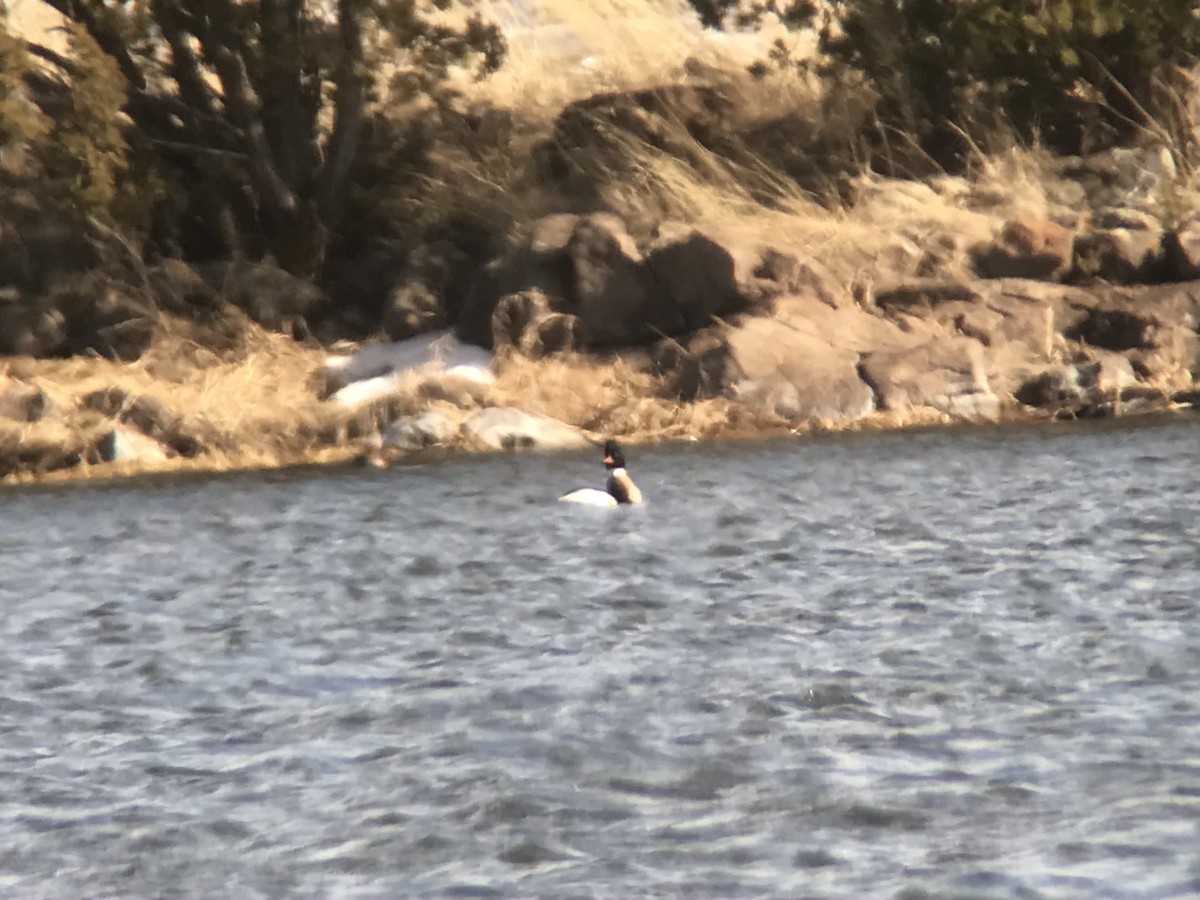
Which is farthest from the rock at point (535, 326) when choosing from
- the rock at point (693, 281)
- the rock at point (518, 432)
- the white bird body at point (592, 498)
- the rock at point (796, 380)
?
the white bird body at point (592, 498)

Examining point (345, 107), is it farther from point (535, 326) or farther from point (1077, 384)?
point (1077, 384)

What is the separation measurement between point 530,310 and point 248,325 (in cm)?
335

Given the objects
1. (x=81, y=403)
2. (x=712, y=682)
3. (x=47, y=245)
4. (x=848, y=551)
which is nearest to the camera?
(x=712, y=682)

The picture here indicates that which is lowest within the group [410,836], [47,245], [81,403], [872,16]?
[410,836]

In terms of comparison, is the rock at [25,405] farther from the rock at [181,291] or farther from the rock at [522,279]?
the rock at [522,279]

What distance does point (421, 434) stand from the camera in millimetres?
23391

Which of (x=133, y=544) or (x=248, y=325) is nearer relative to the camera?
(x=133, y=544)

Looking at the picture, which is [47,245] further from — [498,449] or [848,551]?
[848,551]

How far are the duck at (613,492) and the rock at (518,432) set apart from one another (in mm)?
4204

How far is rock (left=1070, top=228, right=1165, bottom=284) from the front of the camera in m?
25.4

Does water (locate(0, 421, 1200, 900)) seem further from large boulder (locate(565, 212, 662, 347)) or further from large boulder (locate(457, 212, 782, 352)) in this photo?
large boulder (locate(565, 212, 662, 347))

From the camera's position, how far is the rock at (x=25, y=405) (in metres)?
23.3

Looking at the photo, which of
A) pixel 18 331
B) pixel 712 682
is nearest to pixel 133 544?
pixel 712 682

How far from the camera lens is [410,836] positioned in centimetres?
880
